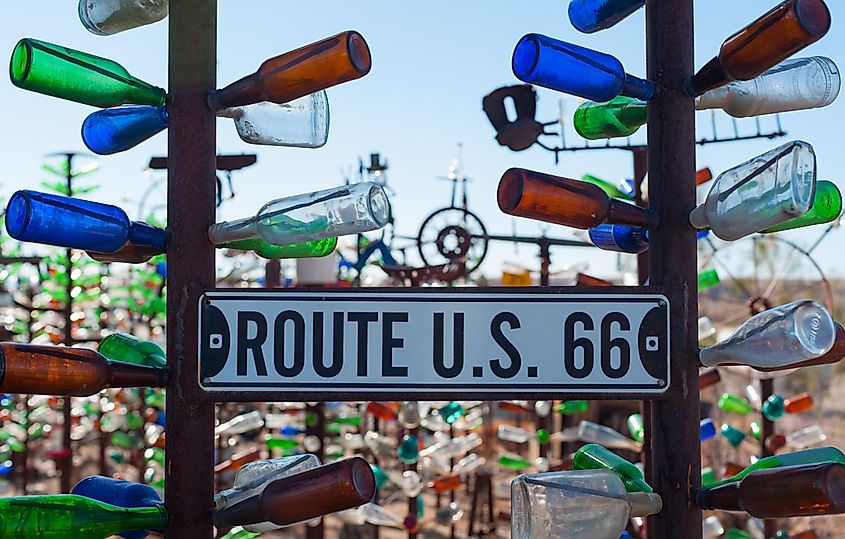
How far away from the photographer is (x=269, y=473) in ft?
4.94

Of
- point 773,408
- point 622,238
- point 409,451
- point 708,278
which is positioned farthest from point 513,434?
point 622,238

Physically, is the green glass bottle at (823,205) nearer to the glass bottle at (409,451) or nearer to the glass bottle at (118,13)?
the glass bottle at (118,13)

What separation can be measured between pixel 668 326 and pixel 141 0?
109 cm

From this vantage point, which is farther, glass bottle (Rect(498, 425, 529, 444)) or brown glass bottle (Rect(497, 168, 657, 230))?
glass bottle (Rect(498, 425, 529, 444))

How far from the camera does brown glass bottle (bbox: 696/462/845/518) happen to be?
1235 millimetres

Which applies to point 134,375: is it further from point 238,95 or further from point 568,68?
point 568,68

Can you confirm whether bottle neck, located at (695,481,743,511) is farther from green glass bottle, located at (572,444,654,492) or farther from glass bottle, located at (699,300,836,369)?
glass bottle, located at (699,300,836,369)

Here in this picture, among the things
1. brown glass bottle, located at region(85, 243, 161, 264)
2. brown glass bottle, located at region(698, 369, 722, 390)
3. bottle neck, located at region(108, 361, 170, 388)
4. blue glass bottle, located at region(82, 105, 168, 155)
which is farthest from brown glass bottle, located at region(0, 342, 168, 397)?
brown glass bottle, located at region(698, 369, 722, 390)

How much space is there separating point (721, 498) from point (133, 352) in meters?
1.05

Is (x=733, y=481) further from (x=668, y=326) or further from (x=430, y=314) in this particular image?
(x=430, y=314)

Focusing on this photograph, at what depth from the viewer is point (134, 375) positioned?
1.41 metres

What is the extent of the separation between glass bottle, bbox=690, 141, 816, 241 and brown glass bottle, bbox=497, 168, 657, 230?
132mm

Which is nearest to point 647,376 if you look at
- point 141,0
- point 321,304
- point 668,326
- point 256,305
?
point 668,326

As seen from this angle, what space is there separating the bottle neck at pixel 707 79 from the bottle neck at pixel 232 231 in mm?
794
